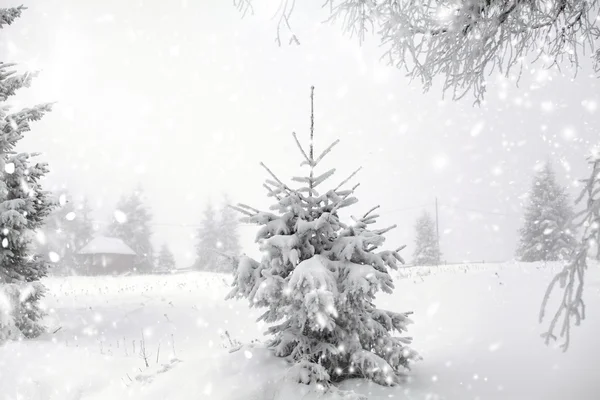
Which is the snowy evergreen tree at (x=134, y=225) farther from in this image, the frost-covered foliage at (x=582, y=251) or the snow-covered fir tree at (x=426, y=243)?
the frost-covered foliage at (x=582, y=251)

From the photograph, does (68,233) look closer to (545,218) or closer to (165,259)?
(165,259)

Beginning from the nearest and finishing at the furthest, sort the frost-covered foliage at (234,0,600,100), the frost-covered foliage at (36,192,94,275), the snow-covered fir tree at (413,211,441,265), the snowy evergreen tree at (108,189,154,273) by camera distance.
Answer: the frost-covered foliage at (234,0,600,100) → the frost-covered foliage at (36,192,94,275) → the snow-covered fir tree at (413,211,441,265) → the snowy evergreen tree at (108,189,154,273)

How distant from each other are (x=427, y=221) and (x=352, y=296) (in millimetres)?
44864

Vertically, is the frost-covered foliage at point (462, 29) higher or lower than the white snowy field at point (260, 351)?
higher

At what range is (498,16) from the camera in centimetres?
374

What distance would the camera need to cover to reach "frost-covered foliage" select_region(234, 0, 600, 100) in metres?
3.79

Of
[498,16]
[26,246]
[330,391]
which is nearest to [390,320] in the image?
[330,391]

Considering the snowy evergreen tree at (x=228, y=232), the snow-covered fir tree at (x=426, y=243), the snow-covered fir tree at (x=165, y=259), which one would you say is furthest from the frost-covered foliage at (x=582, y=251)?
the snow-covered fir tree at (x=165, y=259)

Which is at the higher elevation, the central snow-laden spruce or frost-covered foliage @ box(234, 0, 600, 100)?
frost-covered foliage @ box(234, 0, 600, 100)

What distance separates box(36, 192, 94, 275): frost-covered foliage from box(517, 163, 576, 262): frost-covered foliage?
4330 centimetres

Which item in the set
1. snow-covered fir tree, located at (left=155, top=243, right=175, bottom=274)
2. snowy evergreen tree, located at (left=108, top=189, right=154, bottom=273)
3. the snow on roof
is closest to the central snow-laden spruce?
the snow on roof

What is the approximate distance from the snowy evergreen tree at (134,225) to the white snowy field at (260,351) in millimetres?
37526

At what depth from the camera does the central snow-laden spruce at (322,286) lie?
448cm

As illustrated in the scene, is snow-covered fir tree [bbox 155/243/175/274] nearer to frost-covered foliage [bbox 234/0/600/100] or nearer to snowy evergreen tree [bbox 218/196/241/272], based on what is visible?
snowy evergreen tree [bbox 218/196/241/272]
